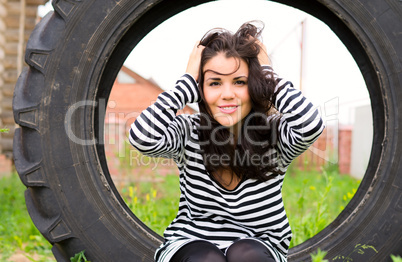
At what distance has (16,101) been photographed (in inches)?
73.2

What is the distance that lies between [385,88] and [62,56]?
1.40 metres

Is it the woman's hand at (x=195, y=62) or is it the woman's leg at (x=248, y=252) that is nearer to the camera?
the woman's leg at (x=248, y=252)

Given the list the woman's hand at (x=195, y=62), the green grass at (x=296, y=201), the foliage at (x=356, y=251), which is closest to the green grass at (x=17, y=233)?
the green grass at (x=296, y=201)

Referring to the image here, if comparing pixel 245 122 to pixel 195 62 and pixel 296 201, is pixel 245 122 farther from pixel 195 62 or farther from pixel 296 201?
pixel 296 201

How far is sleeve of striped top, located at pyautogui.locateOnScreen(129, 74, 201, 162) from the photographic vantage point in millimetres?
1633

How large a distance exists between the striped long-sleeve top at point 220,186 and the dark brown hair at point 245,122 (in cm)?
4

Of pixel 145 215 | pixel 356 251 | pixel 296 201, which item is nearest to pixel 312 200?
pixel 296 201

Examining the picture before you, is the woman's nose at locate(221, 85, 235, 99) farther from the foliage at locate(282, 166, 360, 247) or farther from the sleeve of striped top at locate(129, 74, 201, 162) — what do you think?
the foliage at locate(282, 166, 360, 247)

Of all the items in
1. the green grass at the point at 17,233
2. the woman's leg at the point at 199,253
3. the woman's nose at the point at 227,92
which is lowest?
the green grass at the point at 17,233

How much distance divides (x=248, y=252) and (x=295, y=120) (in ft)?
1.71

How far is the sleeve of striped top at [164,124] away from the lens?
5.36 ft

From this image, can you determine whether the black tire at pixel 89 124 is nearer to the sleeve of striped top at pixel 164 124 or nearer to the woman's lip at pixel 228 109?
the sleeve of striped top at pixel 164 124

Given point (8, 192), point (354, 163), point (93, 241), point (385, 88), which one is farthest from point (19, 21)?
point (354, 163)

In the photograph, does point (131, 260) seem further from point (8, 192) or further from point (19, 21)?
point (19, 21)
